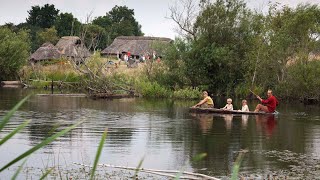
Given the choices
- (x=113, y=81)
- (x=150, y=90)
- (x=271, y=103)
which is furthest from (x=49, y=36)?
(x=271, y=103)

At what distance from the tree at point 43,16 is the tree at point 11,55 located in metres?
44.6

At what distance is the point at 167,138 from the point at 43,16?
9053 centimetres

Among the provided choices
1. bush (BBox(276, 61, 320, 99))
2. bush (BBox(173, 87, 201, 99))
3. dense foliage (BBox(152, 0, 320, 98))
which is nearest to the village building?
dense foliage (BBox(152, 0, 320, 98))

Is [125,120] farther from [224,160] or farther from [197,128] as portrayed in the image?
[224,160]

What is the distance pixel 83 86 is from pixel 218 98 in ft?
36.1

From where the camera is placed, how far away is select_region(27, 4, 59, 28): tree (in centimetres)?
10662

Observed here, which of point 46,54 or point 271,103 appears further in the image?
point 46,54

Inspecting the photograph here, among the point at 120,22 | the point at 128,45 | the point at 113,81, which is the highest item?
the point at 120,22

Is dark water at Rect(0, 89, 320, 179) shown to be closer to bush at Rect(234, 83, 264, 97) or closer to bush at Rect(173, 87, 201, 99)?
bush at Rect(173, 87, 201, 99)

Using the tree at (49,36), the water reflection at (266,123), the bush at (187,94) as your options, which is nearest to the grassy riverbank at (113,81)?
the bush at (187,94)

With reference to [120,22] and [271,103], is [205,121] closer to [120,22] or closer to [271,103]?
[271,103]

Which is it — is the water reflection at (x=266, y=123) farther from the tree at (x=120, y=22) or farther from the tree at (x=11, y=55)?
the tree at (x=120, y=22)

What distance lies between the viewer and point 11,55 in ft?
196

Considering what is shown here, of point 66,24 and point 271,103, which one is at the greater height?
point 66,24
